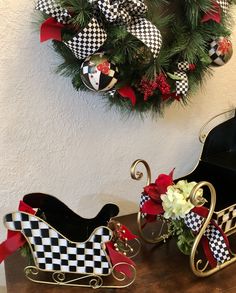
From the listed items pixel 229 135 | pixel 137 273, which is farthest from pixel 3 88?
pixel 229 135

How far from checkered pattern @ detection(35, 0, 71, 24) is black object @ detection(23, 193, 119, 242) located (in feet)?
1.16

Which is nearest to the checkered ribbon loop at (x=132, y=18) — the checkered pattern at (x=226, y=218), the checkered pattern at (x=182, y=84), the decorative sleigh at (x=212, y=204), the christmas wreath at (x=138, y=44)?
the christmas wreath at (x=138, y=44)

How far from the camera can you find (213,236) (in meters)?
0.65

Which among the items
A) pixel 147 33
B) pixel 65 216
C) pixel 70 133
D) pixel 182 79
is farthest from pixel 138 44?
pixel 65 216

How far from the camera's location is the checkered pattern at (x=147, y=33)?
0.61m

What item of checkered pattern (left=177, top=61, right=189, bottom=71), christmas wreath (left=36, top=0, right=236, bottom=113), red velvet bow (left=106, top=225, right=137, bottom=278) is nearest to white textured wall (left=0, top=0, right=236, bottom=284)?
christmas wreath (left=36, top=0, right=236, bottom=113)

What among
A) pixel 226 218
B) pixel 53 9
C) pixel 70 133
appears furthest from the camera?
pixel 70 133

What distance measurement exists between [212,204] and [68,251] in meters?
0.29

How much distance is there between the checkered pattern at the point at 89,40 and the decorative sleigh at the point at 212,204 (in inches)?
10.1

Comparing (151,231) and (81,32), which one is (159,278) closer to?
(151,231)

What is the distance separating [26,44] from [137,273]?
55 centimetres

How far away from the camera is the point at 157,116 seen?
0.88m

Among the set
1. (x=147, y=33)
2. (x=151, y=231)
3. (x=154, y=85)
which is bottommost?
(x=151, y=231)

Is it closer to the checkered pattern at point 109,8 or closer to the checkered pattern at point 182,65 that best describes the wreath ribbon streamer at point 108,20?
the checkered pattern at point 109,8
